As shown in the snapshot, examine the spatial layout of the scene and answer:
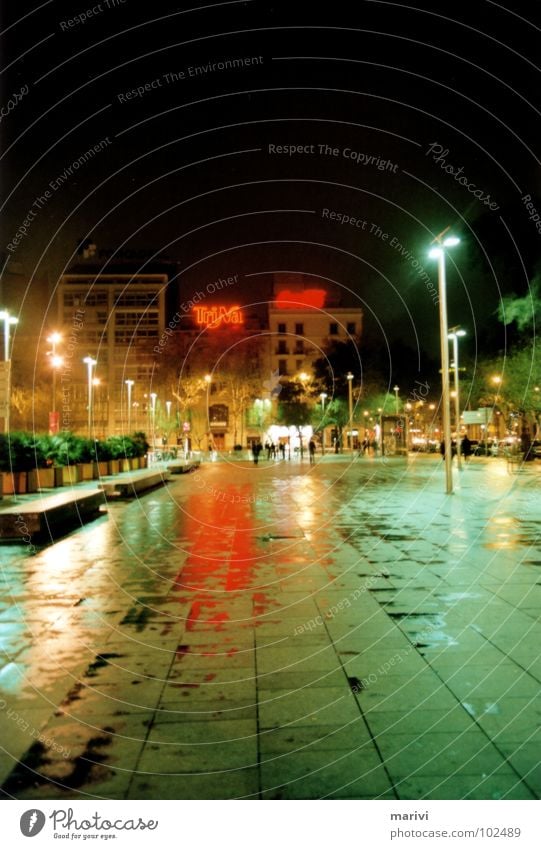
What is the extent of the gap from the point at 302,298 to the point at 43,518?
3766 inches

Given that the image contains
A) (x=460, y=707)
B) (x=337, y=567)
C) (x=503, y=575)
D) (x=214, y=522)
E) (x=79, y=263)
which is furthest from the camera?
(x=79, y=263)

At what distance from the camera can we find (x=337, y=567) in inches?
388

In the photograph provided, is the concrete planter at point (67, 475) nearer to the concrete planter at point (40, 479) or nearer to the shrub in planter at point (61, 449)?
the shrub in planter at point (61, 449)

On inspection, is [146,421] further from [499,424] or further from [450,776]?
[450,776]

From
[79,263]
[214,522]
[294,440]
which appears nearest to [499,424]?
[294,440]

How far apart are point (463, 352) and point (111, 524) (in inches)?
1615

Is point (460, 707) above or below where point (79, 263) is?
below

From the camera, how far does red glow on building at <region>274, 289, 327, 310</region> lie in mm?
105250

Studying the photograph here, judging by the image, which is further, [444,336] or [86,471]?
[86,471]

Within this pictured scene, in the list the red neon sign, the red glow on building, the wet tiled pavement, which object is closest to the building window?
the red neon sign

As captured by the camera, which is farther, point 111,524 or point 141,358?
point 141,358

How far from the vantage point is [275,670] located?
5.50 meters

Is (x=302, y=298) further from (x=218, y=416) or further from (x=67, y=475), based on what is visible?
(x=67, y=475)

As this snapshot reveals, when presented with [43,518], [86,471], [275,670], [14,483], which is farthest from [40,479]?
[275,670]
